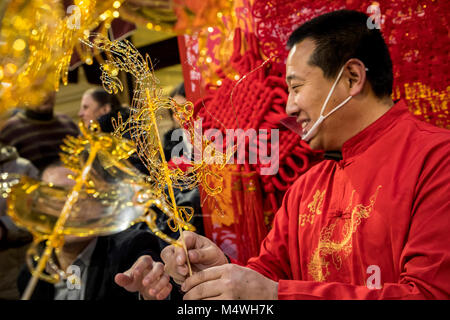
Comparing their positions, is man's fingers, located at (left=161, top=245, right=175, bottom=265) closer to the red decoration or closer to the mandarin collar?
the red decoration

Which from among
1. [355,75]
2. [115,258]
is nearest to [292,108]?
[355,75]

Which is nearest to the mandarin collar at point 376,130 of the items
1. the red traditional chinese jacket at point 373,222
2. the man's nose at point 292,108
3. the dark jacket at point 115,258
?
the red traditional chinese jacket at point 373,222

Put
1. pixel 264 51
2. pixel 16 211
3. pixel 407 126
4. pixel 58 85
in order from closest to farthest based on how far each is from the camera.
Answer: pixel 16 211
pixel 58 85
pixel 407 126
pixel 264 51

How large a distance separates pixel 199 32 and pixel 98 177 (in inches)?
17.2

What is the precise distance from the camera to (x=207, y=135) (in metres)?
0.91

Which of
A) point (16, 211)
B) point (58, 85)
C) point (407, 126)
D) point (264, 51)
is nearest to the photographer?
point (16, 211)

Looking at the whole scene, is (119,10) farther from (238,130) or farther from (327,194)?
(327,194)

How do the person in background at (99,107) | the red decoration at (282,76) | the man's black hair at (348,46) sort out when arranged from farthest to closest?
the red decoration at (282,76)
the man's black hair at (348,46)
the person in background at (99,107)

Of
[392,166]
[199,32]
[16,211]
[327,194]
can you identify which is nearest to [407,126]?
[392,166]

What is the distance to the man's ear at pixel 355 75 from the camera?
38.1 inches

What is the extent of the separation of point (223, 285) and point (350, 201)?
35 centimetres

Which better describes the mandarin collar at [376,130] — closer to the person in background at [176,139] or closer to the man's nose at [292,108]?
the man's nose at [292,108]

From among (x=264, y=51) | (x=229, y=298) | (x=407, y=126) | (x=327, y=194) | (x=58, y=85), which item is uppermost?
(x=264, y=51)

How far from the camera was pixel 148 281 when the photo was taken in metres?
0.82
